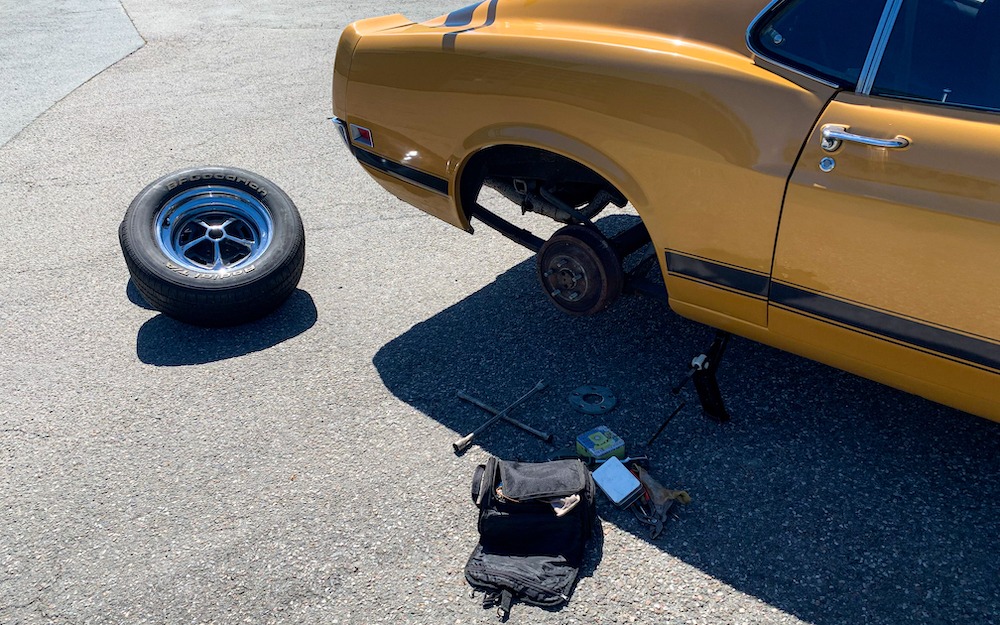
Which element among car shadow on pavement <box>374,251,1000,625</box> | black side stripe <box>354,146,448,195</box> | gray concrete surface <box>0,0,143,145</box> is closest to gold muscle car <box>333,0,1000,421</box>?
black side stripe <box>354,146,448,195</box>

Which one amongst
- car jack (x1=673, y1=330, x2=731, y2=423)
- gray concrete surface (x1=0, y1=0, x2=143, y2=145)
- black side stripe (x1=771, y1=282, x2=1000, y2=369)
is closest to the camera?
black side stripe (x1=771, y1=282, x2=1000, y2=369)

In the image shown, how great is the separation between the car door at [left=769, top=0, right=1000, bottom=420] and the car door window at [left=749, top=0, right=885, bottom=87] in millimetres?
50

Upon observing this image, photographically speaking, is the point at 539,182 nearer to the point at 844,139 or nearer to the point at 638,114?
the point at 638,114

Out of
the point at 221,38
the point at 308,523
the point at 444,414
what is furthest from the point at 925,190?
the point at 221,38

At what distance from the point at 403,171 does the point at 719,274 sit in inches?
62.4

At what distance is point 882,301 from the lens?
8.56 ft

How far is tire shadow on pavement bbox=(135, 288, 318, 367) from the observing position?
393cm

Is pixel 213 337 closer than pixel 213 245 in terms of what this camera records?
Yes

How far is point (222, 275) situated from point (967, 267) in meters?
3.17

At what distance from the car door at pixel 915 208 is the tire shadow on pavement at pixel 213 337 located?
2.46m

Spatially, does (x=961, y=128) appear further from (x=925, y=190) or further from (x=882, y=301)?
Answer: (x=882, y=301)

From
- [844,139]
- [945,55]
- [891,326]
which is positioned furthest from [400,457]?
[945,55]

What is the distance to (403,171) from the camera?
12.4ft

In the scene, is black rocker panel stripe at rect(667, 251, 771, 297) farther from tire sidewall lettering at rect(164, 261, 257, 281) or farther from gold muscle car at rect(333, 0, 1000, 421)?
tire sidewall lettering at rect(164, 261, 257, 281)
